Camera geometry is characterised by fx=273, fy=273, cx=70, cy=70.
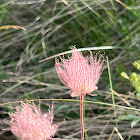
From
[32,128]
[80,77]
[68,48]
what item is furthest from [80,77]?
[68,48]

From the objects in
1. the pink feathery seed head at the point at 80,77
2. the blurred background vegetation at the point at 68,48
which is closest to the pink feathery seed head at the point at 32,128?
the pink feathery seed head at the point at 80,77

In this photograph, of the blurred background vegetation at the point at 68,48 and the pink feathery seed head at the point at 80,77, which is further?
the blurred background vegetation at the point at 68,48

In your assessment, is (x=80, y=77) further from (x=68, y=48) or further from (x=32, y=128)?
(x=68, y=48)

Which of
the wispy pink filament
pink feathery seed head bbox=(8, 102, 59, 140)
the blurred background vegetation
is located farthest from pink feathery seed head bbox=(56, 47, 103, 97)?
the blurred background vegetation

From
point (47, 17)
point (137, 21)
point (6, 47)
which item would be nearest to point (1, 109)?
point (6, 47)

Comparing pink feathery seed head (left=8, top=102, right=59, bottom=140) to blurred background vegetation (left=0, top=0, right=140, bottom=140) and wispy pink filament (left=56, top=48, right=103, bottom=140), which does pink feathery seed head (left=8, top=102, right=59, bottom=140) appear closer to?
wispy pink filament (left=56, top=48, right=103, bottom=140)

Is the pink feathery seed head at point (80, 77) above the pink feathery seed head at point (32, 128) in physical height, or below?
above

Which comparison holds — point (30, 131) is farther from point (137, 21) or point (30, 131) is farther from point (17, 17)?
point (17, 17)

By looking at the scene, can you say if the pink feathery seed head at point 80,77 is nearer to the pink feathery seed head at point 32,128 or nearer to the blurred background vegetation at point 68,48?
the pink feathery seed head at point 32,128
